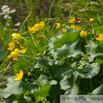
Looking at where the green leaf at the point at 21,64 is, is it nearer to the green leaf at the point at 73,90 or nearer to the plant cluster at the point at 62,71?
the plant cluster at the point at 62,71

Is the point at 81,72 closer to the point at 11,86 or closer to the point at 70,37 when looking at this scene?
the point at 70,37

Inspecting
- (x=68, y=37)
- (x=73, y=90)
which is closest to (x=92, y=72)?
(x=73, y=90)

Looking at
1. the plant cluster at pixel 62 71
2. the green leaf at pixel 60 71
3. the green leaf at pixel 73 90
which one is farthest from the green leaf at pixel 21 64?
the green leaf at pixel 73 90

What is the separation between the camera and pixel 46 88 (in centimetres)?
92

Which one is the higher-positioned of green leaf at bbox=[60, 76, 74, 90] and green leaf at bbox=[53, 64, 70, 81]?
green leaf at bbox=[53, 64, 70, 81]

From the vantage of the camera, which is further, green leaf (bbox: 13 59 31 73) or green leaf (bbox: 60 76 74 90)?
green leaf (bbox: 13 59 31 73)

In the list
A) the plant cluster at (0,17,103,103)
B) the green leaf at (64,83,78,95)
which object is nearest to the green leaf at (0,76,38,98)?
the plant cluster at (0,17,103,103)

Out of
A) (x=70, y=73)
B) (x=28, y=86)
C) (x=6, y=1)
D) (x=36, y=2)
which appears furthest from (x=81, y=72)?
(x=6, y=1)

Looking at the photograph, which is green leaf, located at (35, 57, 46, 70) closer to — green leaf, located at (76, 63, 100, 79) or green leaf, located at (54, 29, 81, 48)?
green leaf, located at (54, 29, 81, 48)

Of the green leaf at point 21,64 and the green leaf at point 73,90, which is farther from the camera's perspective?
the green leaf at point 21,64

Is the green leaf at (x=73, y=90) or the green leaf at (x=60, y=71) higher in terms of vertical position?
the green leaf at (x=60, y=71)

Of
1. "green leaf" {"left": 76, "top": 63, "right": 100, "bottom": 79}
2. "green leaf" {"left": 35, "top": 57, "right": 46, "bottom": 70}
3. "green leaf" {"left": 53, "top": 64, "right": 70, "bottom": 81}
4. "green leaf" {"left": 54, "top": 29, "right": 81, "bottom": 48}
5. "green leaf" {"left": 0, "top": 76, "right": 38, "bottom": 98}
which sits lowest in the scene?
"green leaf" {"left": 0, "top": 76, "right": 38, "bottom": 98}

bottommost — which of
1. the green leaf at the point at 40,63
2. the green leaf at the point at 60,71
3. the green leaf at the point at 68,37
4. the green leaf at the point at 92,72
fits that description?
the green leaf at the point at 60,71

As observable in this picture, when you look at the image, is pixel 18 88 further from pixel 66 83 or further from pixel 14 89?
pixel 66 83
